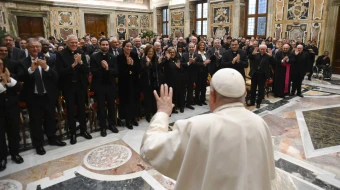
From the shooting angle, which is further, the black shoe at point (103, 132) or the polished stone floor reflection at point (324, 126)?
the black shoe at point (103, 132)

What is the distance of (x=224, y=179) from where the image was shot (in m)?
1.29

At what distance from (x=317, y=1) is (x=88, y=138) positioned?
11017 mm

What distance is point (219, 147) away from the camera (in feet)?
4.17

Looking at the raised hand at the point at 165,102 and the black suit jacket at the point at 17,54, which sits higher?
the black suit jacket at the point at 17,54

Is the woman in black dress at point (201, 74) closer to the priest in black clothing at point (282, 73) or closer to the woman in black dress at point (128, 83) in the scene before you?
the woman in black dress at point (128, 83)

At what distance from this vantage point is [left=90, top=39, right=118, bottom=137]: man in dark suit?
435cm

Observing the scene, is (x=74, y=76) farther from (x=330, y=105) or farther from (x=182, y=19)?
(x=182, y=19)

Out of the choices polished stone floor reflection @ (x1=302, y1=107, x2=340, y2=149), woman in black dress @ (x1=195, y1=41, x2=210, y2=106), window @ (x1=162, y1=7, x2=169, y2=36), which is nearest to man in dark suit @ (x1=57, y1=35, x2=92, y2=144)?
woman in black dress @ (x1=195, y1=41, x2=210, y2=106)

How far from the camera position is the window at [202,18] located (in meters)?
15.2

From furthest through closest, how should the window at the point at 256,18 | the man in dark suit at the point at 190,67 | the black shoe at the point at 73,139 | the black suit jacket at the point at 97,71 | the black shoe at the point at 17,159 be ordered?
the window at the point at 256,18 < the man in dark suit at the point at 190,67 < the black suit jacket at the point at 97,71 < the black shoe at the point at 73,139 < the black shoe at the point at 17,159

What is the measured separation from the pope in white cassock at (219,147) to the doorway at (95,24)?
54.5 ft

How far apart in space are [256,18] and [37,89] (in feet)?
39.2

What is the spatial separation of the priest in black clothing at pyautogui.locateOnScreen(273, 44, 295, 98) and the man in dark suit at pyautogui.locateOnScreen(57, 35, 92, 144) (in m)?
5.58

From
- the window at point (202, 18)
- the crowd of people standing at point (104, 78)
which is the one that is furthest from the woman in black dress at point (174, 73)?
the window at point (202, 18)
